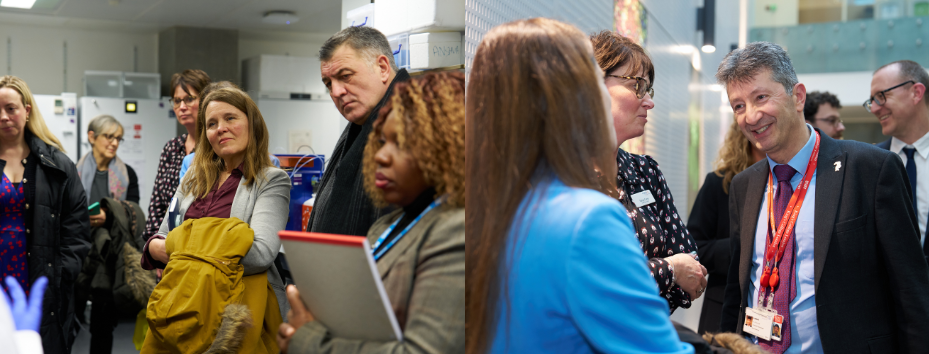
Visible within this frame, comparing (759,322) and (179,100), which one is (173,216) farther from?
(759,322)

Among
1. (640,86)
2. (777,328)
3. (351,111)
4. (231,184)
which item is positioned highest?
(640,86)

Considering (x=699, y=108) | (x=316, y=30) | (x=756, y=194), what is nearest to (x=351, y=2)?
(x=316, y=30)

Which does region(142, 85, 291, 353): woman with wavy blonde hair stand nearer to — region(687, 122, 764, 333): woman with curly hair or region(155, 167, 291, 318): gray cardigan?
region(155, 167, 291, 318): gray cardigan

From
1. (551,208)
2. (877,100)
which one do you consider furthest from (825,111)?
(551,208)

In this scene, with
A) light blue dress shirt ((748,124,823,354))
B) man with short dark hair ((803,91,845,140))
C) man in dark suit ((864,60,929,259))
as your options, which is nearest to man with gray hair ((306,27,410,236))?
light blue dress shirt ((748,124,823,354))

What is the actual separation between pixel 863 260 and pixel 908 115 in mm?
614

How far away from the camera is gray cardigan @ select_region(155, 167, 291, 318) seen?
0.91 metres

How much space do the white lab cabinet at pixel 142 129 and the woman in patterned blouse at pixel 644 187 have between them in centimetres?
86

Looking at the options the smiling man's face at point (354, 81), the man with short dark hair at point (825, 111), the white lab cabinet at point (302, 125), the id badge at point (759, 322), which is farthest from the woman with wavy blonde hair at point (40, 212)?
the man with short dark hair at point (825, 111)

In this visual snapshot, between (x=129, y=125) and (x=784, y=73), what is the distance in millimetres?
1462

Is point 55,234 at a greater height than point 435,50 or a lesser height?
lesser

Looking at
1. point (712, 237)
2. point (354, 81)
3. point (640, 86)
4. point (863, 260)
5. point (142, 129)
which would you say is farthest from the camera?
point (712, 237)

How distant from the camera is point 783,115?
150 cm

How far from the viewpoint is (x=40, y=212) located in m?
0.81
